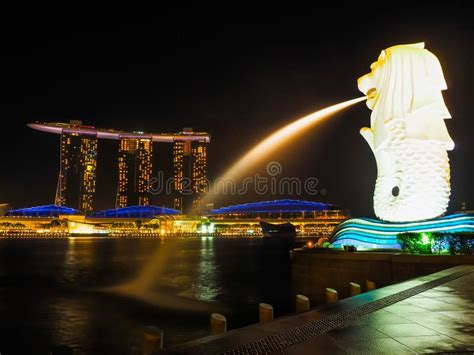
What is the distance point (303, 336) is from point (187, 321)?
9.00 metres

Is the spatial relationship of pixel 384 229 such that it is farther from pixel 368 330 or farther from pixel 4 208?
pixel 4 208

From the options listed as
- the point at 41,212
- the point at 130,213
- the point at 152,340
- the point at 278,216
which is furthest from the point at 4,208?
the point at 152,340

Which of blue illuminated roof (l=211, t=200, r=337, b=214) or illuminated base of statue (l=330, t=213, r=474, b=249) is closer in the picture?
illuminated base of statue (l=330, t=213, r=474, b=249)

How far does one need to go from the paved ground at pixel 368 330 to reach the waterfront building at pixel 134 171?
182 metres

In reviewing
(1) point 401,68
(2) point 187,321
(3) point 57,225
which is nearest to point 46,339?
(2) point 187,321

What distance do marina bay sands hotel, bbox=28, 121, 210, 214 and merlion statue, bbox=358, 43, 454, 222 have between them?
505ft

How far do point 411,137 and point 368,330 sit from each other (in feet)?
65.5

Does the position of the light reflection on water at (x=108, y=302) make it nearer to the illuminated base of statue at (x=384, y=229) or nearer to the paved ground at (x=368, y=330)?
the illuminated base of statue at (x=384, y=229)

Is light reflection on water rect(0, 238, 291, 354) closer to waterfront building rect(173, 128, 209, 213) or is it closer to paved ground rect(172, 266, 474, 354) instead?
paved ground rect(172, 266, 474, 354)

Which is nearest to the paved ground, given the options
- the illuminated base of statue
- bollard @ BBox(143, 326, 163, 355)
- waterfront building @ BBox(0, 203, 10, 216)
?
bollard @ BBox(143, 326, 163, 355)

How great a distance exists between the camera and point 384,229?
82.9 feet

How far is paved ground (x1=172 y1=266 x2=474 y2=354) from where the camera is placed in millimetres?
5781

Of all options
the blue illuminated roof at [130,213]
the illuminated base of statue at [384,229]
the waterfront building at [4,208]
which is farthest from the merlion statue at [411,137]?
the waterfront building at [4,208]

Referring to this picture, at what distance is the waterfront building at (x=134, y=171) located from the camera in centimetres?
18562
